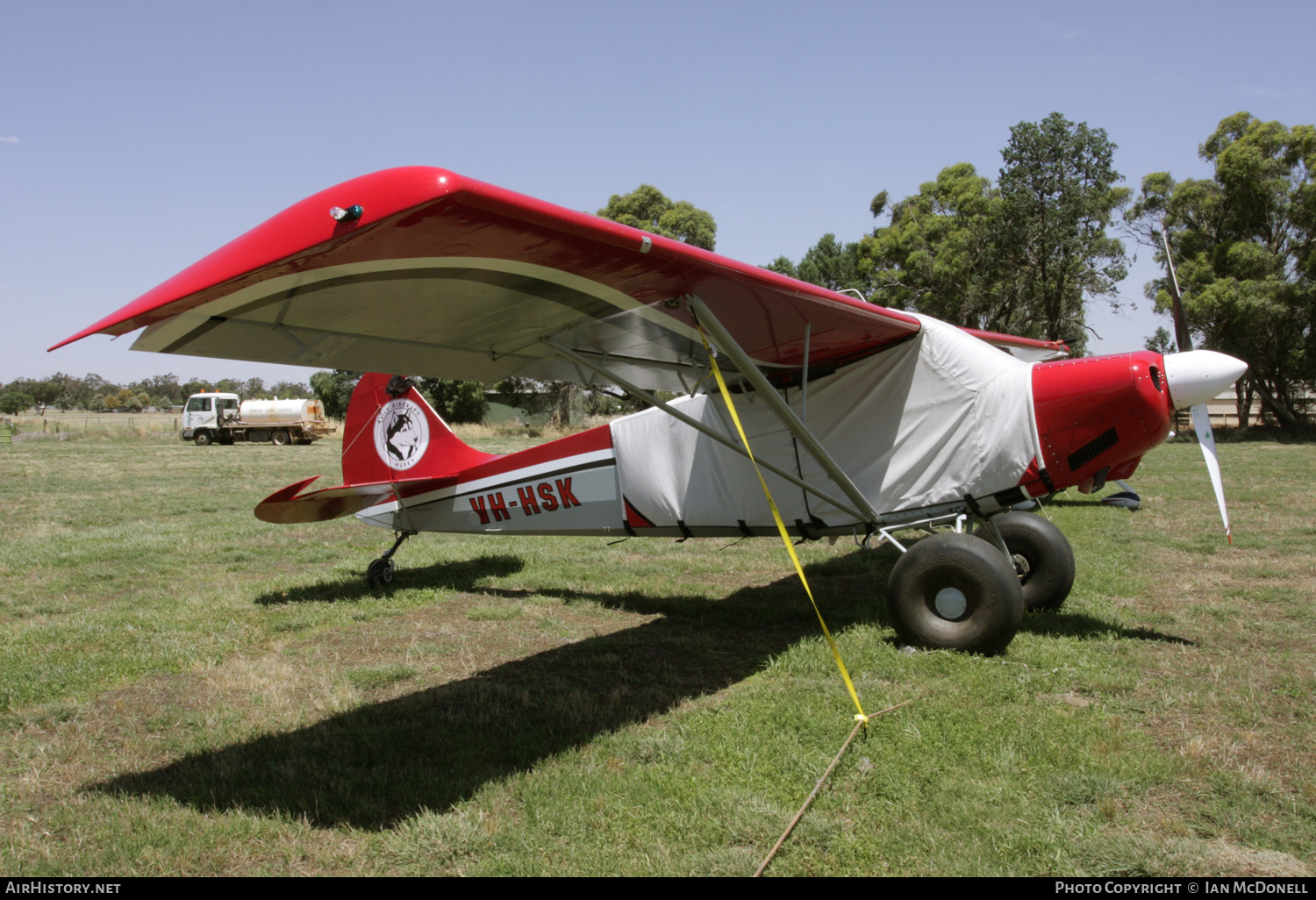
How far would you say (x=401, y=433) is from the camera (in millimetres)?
7586

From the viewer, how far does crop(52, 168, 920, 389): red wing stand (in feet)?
9.07

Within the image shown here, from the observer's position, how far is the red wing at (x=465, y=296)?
2.77m

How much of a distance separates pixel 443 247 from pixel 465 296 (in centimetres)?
69

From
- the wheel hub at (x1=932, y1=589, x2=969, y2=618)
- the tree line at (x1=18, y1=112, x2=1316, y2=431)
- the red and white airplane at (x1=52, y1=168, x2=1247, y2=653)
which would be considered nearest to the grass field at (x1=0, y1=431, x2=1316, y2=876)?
the wheel hub at (x1=932, y1=589, x2=969, y2=618)

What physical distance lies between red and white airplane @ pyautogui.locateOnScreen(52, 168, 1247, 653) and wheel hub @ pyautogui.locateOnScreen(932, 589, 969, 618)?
0.04 feet

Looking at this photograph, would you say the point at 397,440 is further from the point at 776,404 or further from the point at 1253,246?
the point at 1253,246

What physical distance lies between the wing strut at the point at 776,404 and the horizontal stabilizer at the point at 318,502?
3946mm

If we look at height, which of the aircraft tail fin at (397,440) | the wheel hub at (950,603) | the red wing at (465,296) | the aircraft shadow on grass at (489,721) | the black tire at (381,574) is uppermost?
the red wing at (465,296)

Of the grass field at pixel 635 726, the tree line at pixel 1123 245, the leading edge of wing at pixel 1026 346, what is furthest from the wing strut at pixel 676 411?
the tree line at pixel 1123 245

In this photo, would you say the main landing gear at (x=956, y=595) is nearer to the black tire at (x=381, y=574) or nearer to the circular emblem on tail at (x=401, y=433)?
the circular emblem on tail at (x=401, y=433)

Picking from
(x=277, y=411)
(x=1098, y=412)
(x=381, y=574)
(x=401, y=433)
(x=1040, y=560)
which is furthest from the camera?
(x=277, y=411)

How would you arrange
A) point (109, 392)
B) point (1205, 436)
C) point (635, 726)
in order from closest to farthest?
point (635, 726)
point (1205, 436)
point (109, 392)

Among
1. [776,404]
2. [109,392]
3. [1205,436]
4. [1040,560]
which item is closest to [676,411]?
[776,404]

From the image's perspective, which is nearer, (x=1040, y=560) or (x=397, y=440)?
(x=1040, y=560)
